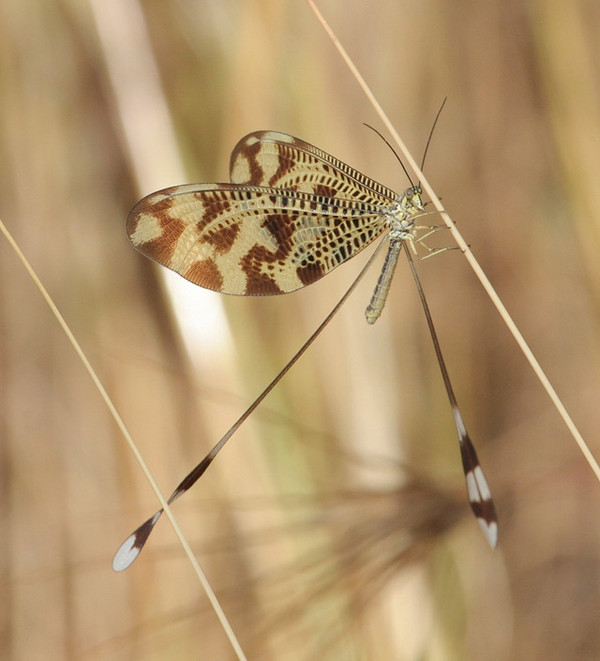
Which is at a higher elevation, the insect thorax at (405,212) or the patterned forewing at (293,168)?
the patterned forewing at (293,168)

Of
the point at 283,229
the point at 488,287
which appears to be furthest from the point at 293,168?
the point at 488,287

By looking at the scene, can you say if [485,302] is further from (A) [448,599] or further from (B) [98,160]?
(B) [98,160]

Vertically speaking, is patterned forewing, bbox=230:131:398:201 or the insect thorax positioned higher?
patterned forewing, bbox=230:131:398:201

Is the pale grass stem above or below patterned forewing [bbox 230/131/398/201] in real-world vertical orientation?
below

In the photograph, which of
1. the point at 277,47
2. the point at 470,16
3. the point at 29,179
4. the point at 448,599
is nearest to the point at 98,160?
the point at 29,179
